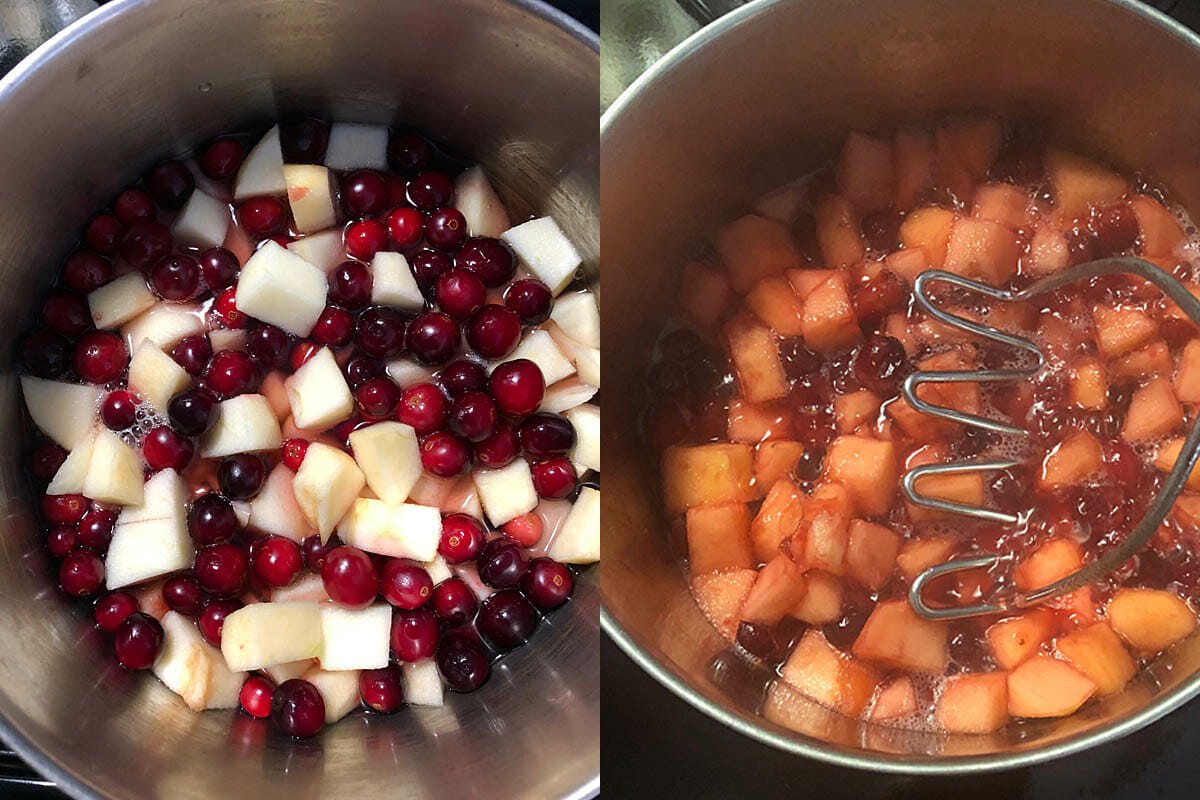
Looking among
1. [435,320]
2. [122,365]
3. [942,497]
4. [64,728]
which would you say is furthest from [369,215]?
[942,497]

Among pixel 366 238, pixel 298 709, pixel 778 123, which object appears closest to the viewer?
pixel 778 123

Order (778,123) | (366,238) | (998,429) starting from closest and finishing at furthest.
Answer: (998,429), (778,123), (366,238)

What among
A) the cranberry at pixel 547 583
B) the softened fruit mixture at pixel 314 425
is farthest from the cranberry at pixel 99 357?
the cranberry at pixel 547 583

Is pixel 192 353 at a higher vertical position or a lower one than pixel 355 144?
lower

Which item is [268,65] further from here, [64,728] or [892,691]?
[892,691]

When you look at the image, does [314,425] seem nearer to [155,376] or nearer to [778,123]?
[155,376]

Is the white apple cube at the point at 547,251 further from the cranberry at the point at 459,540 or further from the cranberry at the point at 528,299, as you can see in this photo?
the cranberry at the point at 459,540

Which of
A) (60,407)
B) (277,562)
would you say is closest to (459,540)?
(277,562)

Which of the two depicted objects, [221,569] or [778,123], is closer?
[778,123]
